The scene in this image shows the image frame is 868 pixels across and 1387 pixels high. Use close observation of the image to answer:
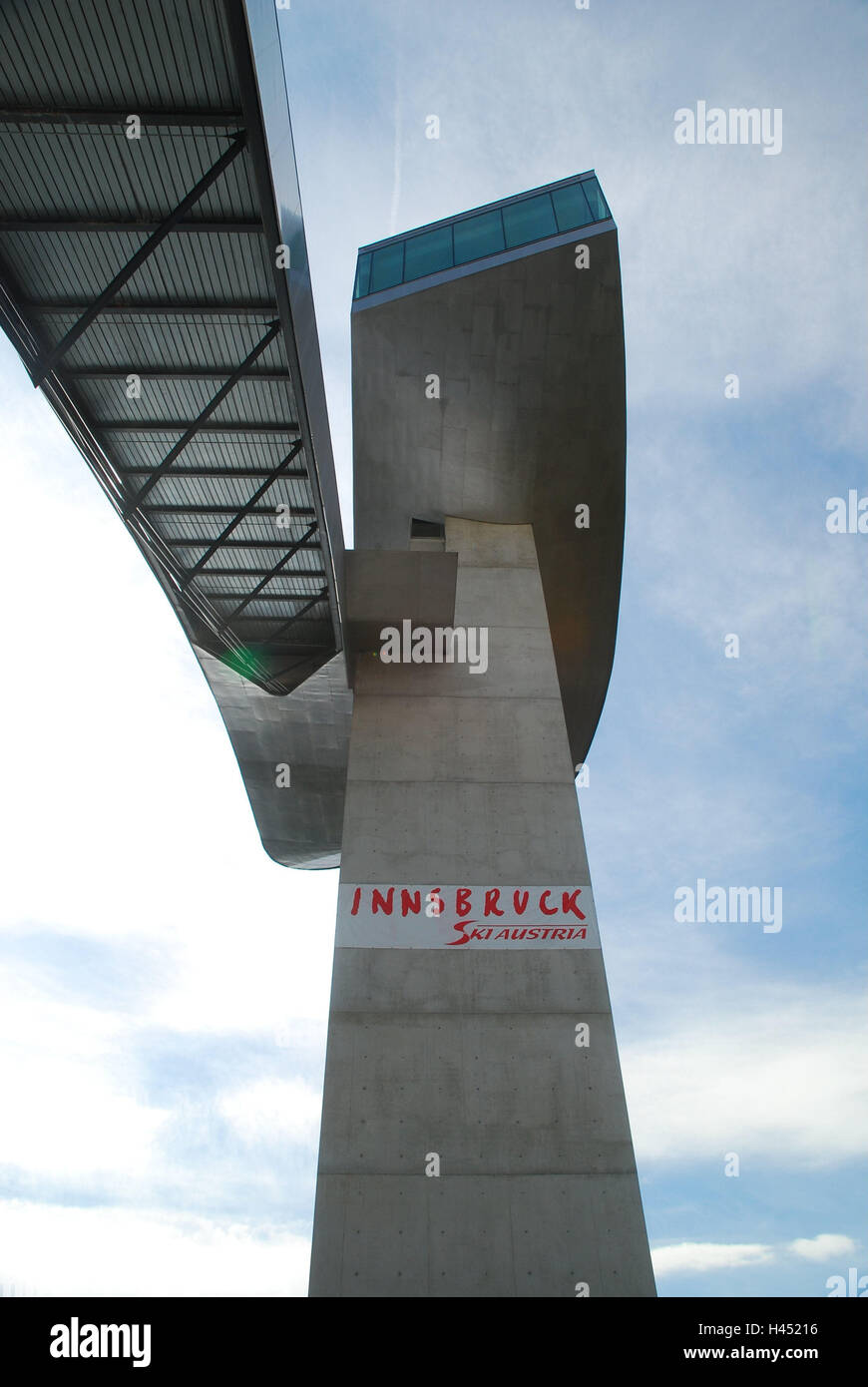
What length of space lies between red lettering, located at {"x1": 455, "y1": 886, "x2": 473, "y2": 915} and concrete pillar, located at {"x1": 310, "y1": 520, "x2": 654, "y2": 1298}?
52 mm

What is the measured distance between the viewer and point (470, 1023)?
11742mm

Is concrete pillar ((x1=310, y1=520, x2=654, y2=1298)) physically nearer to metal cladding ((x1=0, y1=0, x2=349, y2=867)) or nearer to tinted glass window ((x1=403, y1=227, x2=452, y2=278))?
metal cladding ((x1=0, y1=0, x2=349, y2=867))

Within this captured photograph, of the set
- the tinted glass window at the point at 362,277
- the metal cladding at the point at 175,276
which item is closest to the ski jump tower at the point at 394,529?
the metal cladding at the point at 175,276

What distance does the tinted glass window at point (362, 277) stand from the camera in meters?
17.1

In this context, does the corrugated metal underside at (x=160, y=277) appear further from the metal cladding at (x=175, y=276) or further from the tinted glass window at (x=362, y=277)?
the tinted glass window at (x=362, y=277)

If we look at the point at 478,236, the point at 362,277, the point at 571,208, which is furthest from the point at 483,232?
the point at 362,277

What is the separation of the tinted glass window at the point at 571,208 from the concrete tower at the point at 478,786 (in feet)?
0.18

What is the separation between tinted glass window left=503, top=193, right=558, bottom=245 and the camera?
16.3 metres
